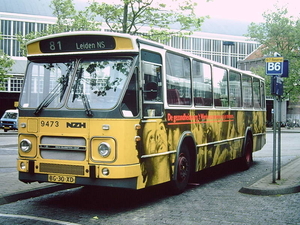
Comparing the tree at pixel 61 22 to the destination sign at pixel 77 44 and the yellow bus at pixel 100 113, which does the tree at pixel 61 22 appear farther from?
the yellow bus at pixel 100 113

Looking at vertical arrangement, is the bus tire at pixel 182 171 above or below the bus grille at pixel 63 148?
below

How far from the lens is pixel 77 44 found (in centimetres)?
783

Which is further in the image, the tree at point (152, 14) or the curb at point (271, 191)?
the tree at point (152, 14)

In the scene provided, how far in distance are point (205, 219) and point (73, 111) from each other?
267cm

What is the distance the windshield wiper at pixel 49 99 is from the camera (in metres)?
7.75

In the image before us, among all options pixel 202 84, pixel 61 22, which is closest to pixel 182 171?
pixel 202 84

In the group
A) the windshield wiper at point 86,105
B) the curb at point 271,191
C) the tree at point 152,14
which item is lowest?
the curb at point 271,191

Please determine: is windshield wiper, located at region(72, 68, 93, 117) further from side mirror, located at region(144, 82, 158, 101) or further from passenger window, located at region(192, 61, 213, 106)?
passenger window, located at region(192, 61, 213, 106)

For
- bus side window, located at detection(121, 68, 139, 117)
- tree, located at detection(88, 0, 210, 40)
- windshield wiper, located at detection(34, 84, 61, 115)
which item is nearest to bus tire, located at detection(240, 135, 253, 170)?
bus side window, located at detection(121, 68, 139, 117)

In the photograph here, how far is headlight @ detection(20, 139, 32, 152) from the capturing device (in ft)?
25.6

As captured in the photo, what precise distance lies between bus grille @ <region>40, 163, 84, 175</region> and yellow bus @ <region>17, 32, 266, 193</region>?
0.02 metres

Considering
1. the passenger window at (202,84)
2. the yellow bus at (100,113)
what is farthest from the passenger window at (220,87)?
the yellow bus at (100,113)

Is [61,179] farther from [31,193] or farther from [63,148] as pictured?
[31,193]

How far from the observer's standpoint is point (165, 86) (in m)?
8.48
